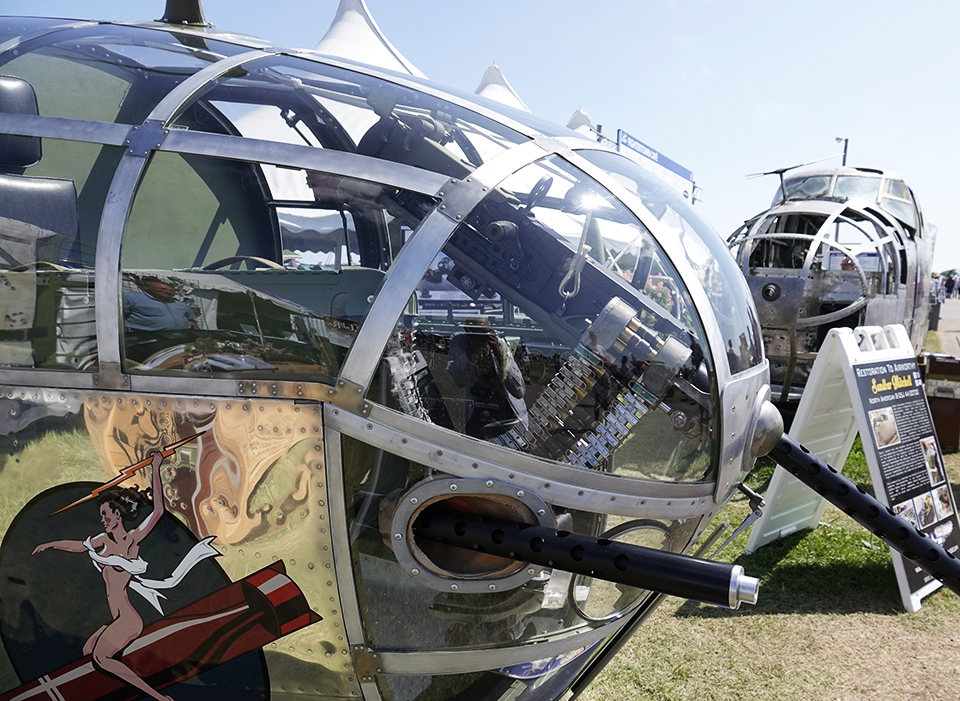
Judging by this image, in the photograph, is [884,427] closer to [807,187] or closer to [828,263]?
[828,263]

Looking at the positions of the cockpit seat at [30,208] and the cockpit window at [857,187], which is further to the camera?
the cockpit window at [857,187]

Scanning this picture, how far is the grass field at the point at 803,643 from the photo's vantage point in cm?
353

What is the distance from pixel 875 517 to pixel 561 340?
4.77 feet

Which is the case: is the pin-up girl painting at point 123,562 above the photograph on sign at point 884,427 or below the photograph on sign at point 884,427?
above

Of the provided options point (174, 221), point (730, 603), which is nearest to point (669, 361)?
point (730, 603)

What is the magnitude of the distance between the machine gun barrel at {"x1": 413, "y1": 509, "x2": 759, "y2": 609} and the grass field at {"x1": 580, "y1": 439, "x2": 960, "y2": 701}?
6.86 feet

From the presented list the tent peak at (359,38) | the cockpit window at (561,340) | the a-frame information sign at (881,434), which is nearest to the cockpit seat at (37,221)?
the cockpit window at (561,340)

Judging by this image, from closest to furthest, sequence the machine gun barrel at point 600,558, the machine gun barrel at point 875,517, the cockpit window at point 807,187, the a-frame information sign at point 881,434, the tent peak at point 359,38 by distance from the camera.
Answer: the machine gun barrel at point 600,558, the machine gun barrel at point 875,517, the a-frame information sign at point 881,434, the cockpit window at point 807,187, the tent peak at point 359,38

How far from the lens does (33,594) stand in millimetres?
1866

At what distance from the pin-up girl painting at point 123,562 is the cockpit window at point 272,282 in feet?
0.98

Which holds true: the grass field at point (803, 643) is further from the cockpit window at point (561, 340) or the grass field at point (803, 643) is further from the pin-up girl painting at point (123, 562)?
the pin-up girl painting at point (123, 562)

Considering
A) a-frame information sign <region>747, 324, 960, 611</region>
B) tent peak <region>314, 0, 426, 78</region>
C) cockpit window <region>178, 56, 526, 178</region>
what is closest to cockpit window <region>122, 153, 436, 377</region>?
cockpit window <region>178, 56, 526, 178</region>

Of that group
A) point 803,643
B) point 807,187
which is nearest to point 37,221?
point 803,643

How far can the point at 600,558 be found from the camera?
166 cm
